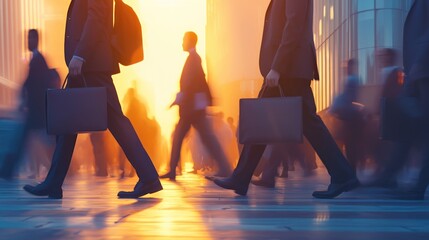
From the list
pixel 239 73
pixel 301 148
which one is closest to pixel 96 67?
pixel 301 148

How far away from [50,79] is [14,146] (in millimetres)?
986

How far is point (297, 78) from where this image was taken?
17.7 ft

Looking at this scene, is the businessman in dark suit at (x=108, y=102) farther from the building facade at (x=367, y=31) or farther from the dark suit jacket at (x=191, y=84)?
the building facade at (x=367, y=31)

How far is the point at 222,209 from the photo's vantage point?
449 cm

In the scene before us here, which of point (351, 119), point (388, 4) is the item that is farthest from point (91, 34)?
point (388, 4)

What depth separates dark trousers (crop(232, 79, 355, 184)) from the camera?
17.4 ft

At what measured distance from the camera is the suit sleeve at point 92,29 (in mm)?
5254

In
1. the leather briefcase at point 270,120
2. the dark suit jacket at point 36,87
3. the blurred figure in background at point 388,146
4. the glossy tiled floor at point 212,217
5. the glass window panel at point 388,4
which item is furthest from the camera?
the glass window panel at point 388,4

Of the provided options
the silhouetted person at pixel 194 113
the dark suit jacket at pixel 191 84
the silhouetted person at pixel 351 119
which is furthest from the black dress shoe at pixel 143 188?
the dark suit jacket at pixel 191 84

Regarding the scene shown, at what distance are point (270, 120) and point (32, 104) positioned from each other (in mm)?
4529

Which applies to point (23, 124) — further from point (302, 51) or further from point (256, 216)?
point (256, 216)

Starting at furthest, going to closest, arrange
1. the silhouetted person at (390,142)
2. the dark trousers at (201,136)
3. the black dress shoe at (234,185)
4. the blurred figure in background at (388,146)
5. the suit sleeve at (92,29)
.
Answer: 1. the dark trousers at (201,136)
2. the blurred figure in background at (388,146)
3. the silhouetted person at (390,142)
4. the black dress shoe at (234,185)
5. the suit sleeve at (92,29)

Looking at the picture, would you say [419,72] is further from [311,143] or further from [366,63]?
[366,63]

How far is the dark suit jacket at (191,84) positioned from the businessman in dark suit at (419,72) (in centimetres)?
380
